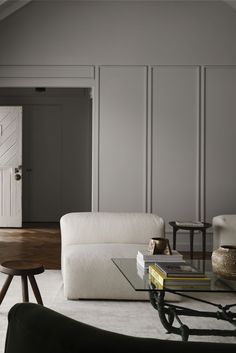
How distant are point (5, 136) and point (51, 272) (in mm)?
3580

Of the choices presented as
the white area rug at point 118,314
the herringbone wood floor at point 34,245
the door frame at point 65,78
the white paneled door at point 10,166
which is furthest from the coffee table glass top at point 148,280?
the white paneled door at point 10,166

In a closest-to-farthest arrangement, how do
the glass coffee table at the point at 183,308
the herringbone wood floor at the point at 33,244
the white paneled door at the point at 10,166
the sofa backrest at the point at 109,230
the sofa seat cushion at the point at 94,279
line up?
1. the glass coffee table at the point at 183,308
2. the sofa seat cushion at the point at 94,279
3. the sofa backrest at the point at 109,230
4. the herringbone wood floor at the point at 33,244
5. the white paneled door at the point at 10,166

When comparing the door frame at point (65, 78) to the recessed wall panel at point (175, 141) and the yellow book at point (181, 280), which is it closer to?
the recessed wall panel at point (175, 141)

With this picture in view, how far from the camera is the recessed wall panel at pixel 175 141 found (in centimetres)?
558

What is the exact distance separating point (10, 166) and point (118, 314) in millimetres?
4716

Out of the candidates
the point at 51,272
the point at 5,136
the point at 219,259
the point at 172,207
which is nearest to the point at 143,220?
the point at 51,272

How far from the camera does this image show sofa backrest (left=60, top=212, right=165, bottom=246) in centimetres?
364

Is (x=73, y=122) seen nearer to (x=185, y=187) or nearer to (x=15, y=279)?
(x=185, y=187)

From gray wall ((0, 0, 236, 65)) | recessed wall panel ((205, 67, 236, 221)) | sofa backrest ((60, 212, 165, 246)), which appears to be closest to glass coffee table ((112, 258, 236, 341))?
sofa backrest ((60, 212, 165, 246))

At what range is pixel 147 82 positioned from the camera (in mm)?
5578

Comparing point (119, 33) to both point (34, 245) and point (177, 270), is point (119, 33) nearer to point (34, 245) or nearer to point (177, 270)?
point (34, 245)

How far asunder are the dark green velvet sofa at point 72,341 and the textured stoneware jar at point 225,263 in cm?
178

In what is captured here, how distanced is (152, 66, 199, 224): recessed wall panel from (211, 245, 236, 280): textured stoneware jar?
3.17m

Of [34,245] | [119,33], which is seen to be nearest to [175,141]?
[119,33]
